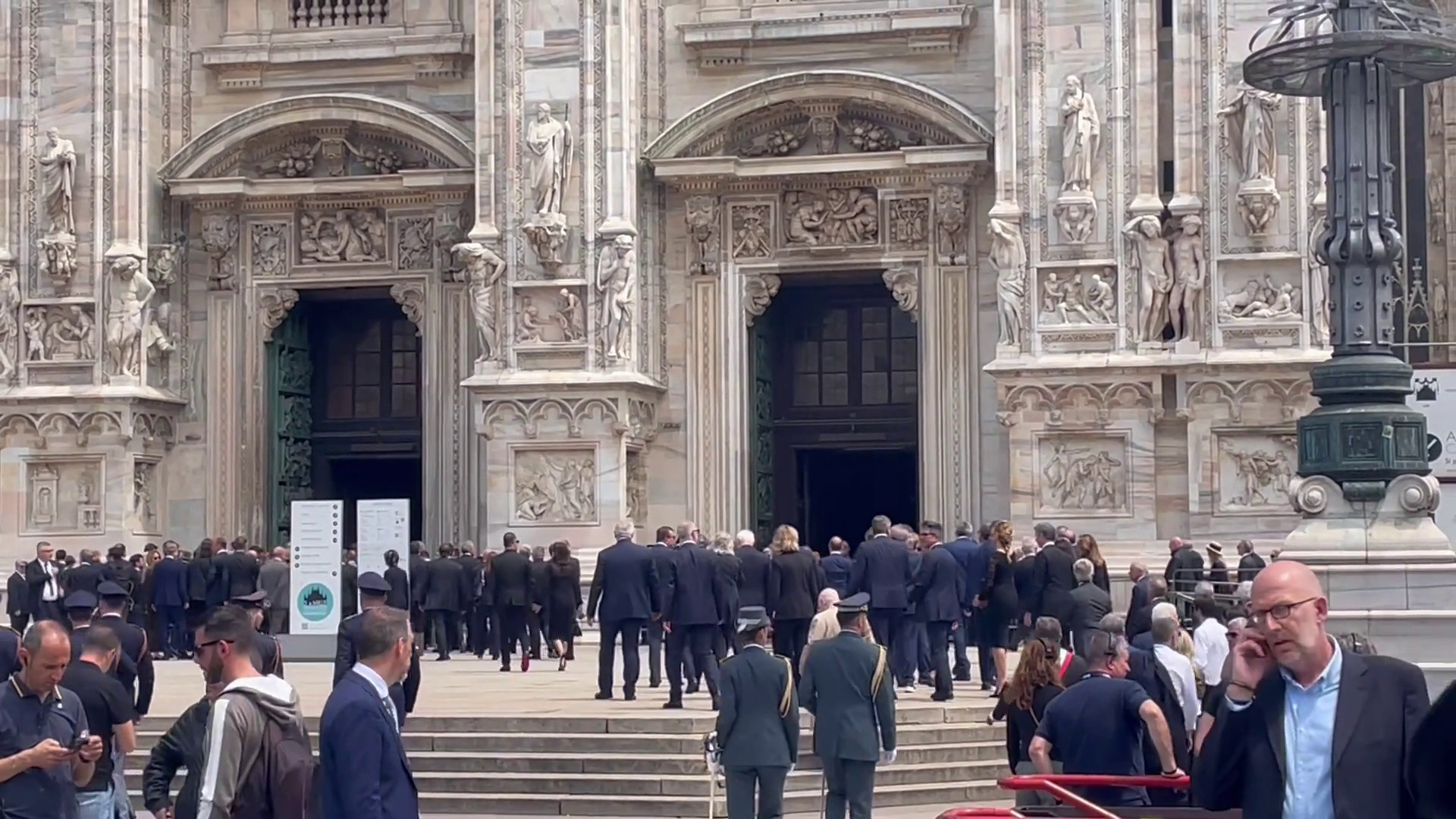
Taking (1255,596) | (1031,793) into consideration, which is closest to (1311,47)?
(1031,793)

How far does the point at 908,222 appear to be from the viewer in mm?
27500

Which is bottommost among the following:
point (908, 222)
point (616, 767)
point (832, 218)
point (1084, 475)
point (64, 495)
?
point (616, 767)

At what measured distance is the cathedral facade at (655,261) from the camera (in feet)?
82.5

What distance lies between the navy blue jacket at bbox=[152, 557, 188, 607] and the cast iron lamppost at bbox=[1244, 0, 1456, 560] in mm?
14568

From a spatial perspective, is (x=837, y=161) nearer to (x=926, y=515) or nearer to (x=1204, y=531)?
(x=926, y=515)

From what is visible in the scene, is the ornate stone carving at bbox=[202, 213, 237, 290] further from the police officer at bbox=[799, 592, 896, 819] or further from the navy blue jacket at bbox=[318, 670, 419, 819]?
the navy blue jacket at bbox=[318, 670, 419, 819]

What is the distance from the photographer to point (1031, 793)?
10.7 m

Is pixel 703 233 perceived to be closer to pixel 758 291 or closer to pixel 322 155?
pixel 758 291

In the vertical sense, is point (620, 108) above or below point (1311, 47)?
above

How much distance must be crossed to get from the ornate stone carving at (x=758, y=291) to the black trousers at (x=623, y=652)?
9.39 meters

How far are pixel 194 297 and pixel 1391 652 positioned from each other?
19028mm

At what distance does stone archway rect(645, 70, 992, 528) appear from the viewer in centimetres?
2694

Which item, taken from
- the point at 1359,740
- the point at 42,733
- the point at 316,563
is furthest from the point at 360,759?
the point at 316,563

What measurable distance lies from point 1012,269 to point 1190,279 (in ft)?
6.74
